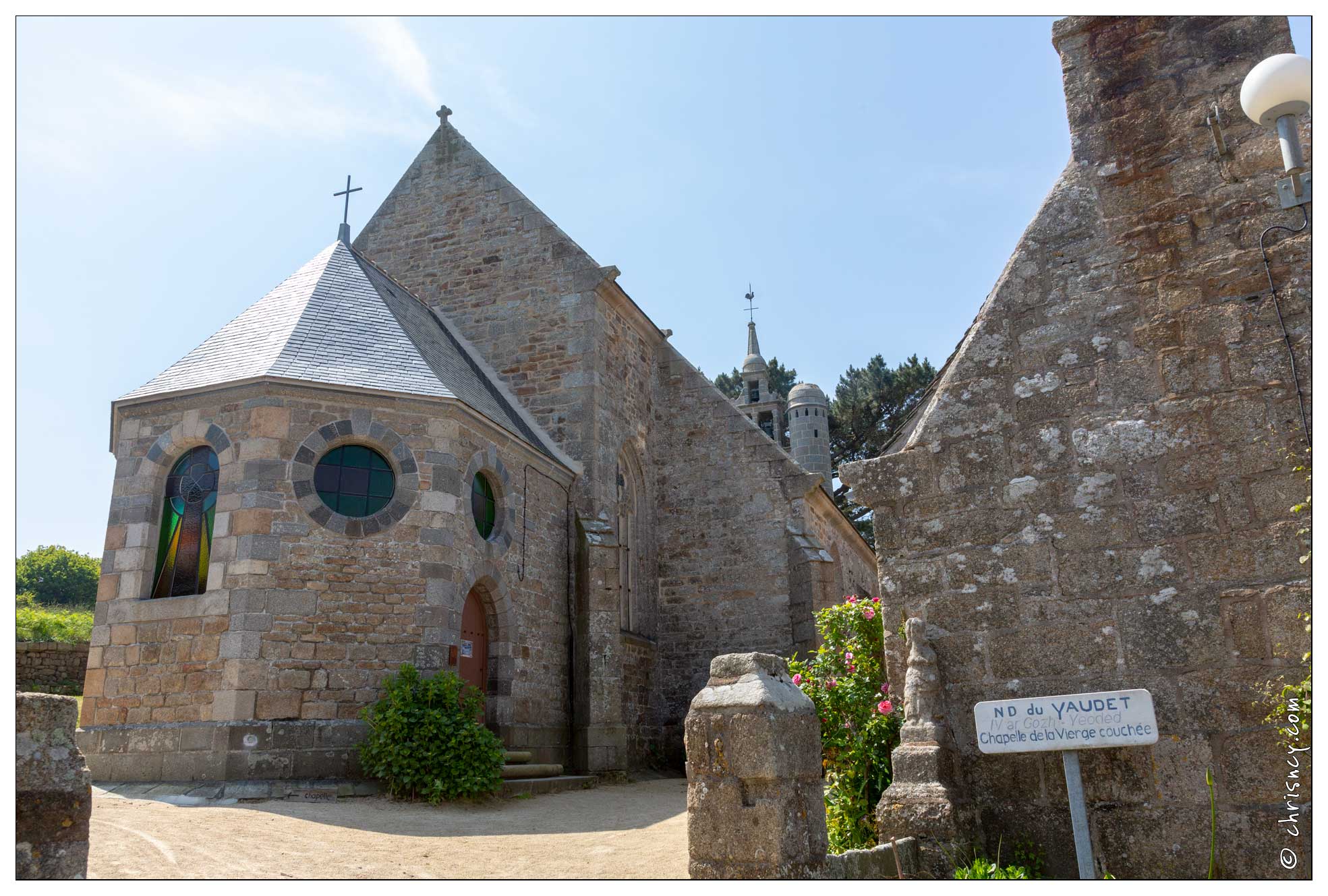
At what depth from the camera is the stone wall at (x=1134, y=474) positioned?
12.6ft

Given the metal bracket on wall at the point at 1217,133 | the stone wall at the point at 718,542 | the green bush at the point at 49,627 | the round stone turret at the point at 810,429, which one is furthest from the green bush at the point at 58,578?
the metal bracket on wall at the point at 1217,133

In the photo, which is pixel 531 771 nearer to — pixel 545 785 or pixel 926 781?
pixel 545 785

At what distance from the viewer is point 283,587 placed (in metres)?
9.26

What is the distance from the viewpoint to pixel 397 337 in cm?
1155

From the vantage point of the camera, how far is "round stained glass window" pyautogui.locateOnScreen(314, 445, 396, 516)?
9.88m

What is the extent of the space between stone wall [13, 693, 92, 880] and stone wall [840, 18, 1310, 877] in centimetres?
355

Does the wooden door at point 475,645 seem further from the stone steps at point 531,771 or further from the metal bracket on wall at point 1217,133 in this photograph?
the metal bracket on wall at point 1217,133

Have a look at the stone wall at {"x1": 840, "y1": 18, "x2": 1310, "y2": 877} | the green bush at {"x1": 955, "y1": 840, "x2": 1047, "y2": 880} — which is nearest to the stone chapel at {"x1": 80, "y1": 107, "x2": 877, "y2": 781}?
the stone wall at {"x1": 840, "y1": 18, "x2": 1310, "y2": 877}

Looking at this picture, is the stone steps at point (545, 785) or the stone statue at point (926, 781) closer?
the stone statue at point (926, 781)

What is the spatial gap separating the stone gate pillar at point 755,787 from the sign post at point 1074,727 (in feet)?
2.56

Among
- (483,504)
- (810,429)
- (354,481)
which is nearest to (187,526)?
(354,481)

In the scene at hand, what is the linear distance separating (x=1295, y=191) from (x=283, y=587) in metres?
8.84

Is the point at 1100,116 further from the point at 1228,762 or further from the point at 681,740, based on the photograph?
the point at 681,740

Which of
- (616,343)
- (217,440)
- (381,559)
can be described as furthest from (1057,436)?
(616,343)
